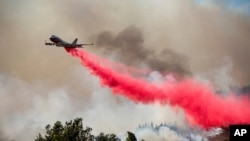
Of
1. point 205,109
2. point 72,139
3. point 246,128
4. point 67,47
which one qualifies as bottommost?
point 246,128

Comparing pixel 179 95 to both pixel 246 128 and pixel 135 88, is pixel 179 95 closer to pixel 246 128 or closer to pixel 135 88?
pixel 135 88

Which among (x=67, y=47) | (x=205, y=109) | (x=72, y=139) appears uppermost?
(x=67, y=47)

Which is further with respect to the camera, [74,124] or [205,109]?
[205,109]

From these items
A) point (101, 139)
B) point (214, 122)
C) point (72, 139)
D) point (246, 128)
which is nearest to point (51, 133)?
point (72, 139)

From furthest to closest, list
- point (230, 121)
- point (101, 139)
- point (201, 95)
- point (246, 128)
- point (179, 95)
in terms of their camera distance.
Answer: point (230, 121)
point (201, 95)
point (179, 95)
point (101, 139)
point (246, 128)

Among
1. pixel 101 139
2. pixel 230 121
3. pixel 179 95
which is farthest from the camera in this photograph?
pixel 230 121

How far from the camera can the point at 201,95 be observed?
174125 mm

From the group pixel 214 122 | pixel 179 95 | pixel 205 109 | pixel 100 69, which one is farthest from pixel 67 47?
pixel 214 122

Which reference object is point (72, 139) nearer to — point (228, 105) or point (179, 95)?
point (179, 95)

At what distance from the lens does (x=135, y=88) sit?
498 ft

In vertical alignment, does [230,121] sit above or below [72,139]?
above

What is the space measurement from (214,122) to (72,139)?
246 feet

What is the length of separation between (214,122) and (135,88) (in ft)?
173

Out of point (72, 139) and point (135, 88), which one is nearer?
point (72, 139)
